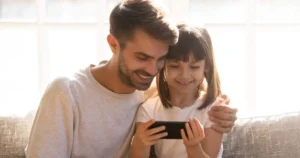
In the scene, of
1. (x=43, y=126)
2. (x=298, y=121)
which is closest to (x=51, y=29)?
(x=43, y=126)

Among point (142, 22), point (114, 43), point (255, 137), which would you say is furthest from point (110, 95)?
point (255, 137)

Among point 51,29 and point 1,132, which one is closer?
point 1,132

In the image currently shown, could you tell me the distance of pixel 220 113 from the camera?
6.05ft

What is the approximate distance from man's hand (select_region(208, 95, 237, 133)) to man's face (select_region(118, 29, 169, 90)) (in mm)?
246

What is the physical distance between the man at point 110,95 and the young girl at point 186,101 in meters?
0.08

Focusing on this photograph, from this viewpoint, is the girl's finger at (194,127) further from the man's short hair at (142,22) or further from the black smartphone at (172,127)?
the man's short hair at (142,22)

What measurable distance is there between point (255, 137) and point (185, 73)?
466mm

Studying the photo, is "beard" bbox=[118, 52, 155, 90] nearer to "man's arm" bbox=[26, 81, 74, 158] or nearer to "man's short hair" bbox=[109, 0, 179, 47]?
"man's short hair" bbox=[109, 0, 179, 47]

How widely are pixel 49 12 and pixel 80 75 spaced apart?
23.4 inches

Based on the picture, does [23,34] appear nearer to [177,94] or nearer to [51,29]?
[51,29]

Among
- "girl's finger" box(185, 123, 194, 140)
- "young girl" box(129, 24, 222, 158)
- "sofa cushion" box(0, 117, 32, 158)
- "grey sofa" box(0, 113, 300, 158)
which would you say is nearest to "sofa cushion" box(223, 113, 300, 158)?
"grey sofa" box(0, 113, 300, 158)

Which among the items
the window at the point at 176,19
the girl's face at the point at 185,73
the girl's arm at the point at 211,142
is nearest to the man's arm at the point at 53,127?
the girl's face at the point at 185,73

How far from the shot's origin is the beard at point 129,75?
179 cm

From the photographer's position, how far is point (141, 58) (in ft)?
5.78
